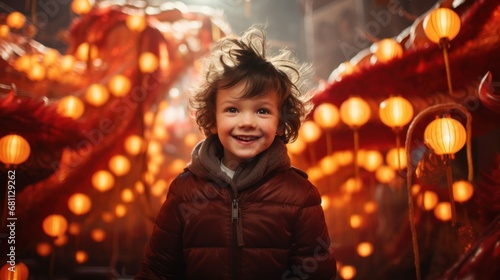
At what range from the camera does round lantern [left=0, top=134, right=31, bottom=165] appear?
5.46ft

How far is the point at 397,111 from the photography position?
5.94ft

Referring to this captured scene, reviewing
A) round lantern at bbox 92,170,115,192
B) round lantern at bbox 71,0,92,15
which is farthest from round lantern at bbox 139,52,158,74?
round lantern at bbox 92,170,115,192

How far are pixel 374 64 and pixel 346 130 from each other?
0.47 m

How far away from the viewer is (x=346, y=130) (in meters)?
2.25

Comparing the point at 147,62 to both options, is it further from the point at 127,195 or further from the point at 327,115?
the point at 327,115

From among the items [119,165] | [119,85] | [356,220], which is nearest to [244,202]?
[119,85]

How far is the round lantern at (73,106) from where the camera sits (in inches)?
83.9

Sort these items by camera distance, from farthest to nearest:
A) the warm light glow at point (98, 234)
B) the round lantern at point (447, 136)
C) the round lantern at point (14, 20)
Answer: the warm light glow at point (98, 234)
the round lantern at point (14, 20)
the round lantern at point (447, 136)

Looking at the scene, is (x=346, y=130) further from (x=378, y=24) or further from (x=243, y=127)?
(x=378, y=24)

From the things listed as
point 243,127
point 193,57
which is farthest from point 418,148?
point 193,57

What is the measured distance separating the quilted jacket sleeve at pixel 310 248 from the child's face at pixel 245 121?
21 centimetres

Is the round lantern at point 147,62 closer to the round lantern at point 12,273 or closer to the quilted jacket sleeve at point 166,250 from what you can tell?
the round lantern at point 12,273

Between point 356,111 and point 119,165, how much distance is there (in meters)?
1.70

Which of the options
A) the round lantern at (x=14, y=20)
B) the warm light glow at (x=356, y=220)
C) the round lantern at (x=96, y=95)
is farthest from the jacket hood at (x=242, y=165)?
the warm light glow at (x=356, y=220)
